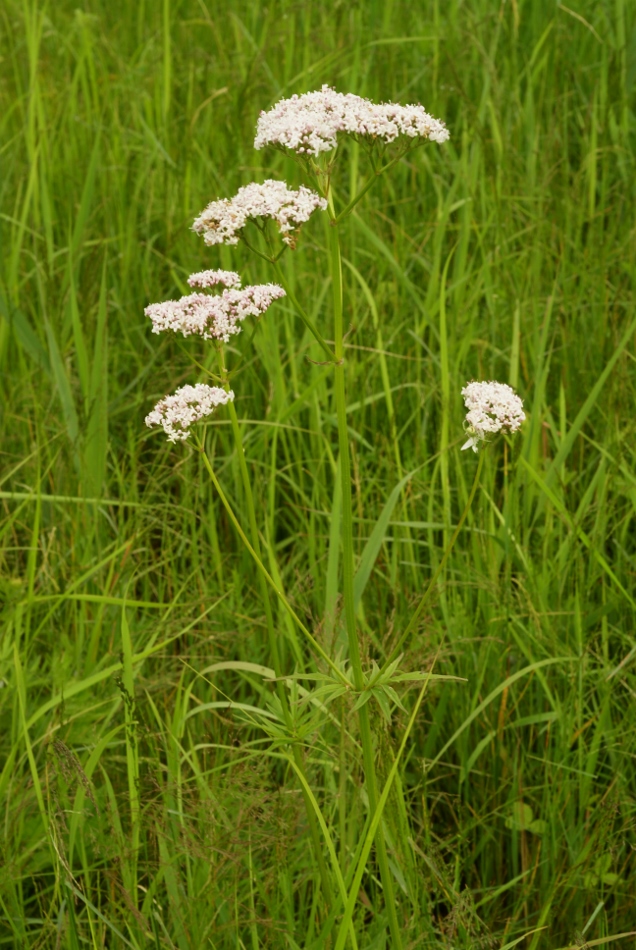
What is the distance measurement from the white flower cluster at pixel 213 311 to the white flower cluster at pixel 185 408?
0.11 meters

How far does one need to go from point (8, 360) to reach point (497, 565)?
80.7 inches

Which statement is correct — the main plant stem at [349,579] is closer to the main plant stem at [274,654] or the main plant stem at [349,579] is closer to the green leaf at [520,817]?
the main plant stem at [274,654]

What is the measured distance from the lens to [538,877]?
234 centimetres

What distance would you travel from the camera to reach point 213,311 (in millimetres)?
1882

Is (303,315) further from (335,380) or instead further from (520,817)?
(520,817)

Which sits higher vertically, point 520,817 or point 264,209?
point 264,209

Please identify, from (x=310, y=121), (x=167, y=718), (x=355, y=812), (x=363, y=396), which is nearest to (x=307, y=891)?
(x=355, y=812)

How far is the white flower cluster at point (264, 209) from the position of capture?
184 cm

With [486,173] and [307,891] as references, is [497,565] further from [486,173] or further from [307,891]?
[486,173]

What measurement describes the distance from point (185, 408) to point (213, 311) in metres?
0.19

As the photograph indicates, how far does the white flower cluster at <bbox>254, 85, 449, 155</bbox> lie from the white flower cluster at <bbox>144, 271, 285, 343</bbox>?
0.89 ft

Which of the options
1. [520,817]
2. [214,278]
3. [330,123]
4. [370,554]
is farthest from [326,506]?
[330,123]

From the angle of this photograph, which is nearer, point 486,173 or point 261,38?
point 486,173

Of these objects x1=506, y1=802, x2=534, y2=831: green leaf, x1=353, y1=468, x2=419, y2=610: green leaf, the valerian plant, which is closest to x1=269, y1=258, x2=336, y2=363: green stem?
the valerian plant
